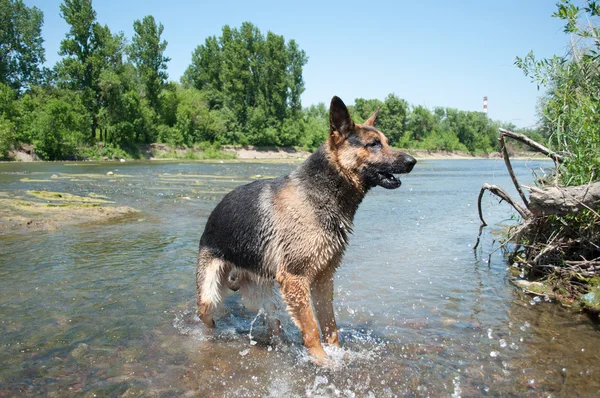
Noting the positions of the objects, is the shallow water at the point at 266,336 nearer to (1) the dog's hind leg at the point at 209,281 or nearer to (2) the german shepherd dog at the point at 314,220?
(1) the dog's hind leg at the point at 209,281

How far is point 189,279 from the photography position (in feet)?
28.3

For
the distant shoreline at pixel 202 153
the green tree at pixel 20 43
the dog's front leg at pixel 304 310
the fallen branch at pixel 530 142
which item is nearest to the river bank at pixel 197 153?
the distant shoreline at pixel 202 153

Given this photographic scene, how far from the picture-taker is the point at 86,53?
71375mm

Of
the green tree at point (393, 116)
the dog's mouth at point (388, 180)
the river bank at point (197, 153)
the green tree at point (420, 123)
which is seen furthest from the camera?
the green tree at point (420, 123)

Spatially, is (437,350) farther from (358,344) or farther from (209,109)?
(209,109)

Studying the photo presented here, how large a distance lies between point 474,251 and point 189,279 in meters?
6.95

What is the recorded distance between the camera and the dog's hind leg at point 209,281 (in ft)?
20.3

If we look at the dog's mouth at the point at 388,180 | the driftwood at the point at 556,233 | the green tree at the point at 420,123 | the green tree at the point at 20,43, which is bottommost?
the driftwood at the point at 556,233

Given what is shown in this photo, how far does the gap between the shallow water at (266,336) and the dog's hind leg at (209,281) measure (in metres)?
0.36

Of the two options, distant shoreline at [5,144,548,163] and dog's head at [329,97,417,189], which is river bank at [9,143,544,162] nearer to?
distant shoreline at [5,144,548,163]

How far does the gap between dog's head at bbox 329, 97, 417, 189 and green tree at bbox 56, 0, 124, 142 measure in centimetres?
7343

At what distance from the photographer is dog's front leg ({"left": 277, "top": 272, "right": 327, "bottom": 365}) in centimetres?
534

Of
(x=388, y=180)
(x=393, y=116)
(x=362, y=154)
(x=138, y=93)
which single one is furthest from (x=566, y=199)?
(x=393, y=116)

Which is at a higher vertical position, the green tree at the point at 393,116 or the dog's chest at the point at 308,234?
the green tree at the point at 393,116
